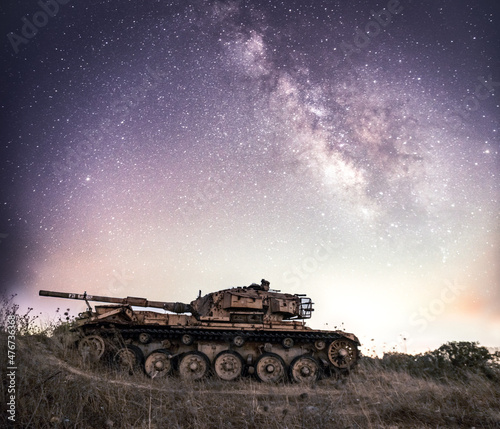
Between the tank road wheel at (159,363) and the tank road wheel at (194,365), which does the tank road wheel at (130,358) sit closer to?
the tank road wheel at (159,363)

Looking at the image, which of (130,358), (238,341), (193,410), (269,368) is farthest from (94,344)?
(193,410)

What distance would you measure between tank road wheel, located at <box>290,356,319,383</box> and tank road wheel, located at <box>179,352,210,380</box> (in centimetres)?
344

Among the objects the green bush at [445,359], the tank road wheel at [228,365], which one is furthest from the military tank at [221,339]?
the green bush at [445,359]

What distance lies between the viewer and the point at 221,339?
15672mm

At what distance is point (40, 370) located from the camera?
7586mm

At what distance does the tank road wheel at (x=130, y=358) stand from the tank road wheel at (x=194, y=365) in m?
1.57

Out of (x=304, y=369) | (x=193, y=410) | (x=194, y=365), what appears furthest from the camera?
(x=304, y=369)

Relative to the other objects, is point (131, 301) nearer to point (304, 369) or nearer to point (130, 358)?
point (130, 358)

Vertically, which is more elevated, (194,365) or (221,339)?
(221,339)

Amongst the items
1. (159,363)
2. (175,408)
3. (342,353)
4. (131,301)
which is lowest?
(175,408)

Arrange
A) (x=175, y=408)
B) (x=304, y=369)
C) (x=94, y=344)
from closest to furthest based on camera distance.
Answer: (x=175, y=408) < (x=94, y=344) < (x=304, y=369)

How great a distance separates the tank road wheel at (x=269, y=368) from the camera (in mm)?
15250

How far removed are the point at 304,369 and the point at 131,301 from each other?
7.64 metres

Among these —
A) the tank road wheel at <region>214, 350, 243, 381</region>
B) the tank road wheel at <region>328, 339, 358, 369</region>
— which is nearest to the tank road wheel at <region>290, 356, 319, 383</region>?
the tank road wheel at <region>328, 339, 358, 369</region>
